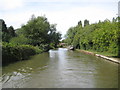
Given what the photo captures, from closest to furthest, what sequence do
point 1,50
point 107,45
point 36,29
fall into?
point 1,50
point 107,45
point 36,29

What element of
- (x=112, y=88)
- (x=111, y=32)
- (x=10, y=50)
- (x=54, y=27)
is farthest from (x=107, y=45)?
(x=54, y=27)

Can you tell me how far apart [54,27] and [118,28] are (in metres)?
39.2

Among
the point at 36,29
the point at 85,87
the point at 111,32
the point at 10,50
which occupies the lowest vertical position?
the point at 85,87

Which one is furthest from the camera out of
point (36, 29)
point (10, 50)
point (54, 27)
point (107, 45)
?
point (54, 27)

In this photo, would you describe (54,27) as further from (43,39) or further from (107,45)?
(107,45)

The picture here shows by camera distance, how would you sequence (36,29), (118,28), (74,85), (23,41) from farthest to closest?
(36,29), (23,41), (118,28), (74,85)

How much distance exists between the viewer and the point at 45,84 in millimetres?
7363

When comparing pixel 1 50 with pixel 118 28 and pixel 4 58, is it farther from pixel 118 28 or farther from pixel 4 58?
pixel 118 28

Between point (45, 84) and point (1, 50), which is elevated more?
point (1, 50)

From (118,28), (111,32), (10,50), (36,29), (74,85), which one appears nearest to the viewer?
(74,85)

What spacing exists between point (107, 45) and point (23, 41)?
60.4 ft

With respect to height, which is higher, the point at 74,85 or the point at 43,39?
the point at 43,39

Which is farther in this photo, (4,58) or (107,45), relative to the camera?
(107,45)

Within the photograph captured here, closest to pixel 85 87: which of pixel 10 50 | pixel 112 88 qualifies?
pixel 112 88
